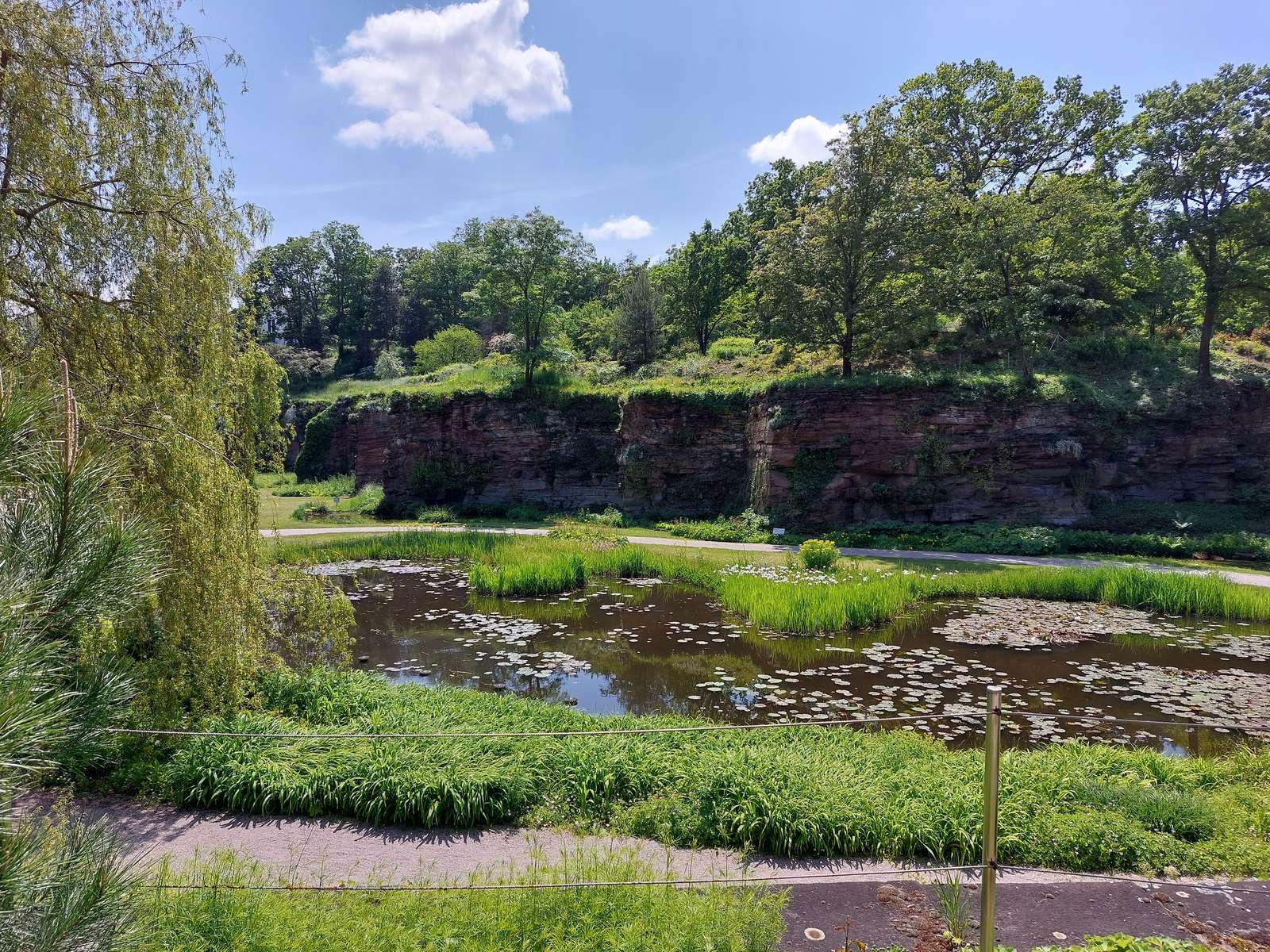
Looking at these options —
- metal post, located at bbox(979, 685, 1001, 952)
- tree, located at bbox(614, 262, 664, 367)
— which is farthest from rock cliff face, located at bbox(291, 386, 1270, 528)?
metal post, located at bbox(979, 685, 1001, 952)

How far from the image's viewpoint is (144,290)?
20.8 ft

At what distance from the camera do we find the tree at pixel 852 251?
926 inches

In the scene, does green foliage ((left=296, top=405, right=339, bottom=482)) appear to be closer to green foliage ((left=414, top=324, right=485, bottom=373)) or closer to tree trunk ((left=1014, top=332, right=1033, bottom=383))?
green foliage ((left=414, top=324, right=485, bottom=373))

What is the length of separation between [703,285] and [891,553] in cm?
2385

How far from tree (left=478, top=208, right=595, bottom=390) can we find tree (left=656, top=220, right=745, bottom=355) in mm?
9363

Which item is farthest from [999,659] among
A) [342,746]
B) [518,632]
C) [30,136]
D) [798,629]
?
[30,136]

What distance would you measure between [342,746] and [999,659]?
9606 mm

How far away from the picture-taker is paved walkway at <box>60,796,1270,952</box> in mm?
4059

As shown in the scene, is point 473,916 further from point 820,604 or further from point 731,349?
point 731,349

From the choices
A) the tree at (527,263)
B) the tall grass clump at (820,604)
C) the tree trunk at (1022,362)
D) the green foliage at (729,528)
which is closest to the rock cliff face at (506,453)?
the tree at (527,263)

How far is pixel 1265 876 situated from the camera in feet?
15.4

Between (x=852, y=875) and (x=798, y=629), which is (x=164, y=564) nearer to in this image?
(x=852, y=875)

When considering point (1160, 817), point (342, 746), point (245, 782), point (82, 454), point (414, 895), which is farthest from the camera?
point (342, 746)

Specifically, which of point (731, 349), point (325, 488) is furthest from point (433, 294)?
point (731, 349)
